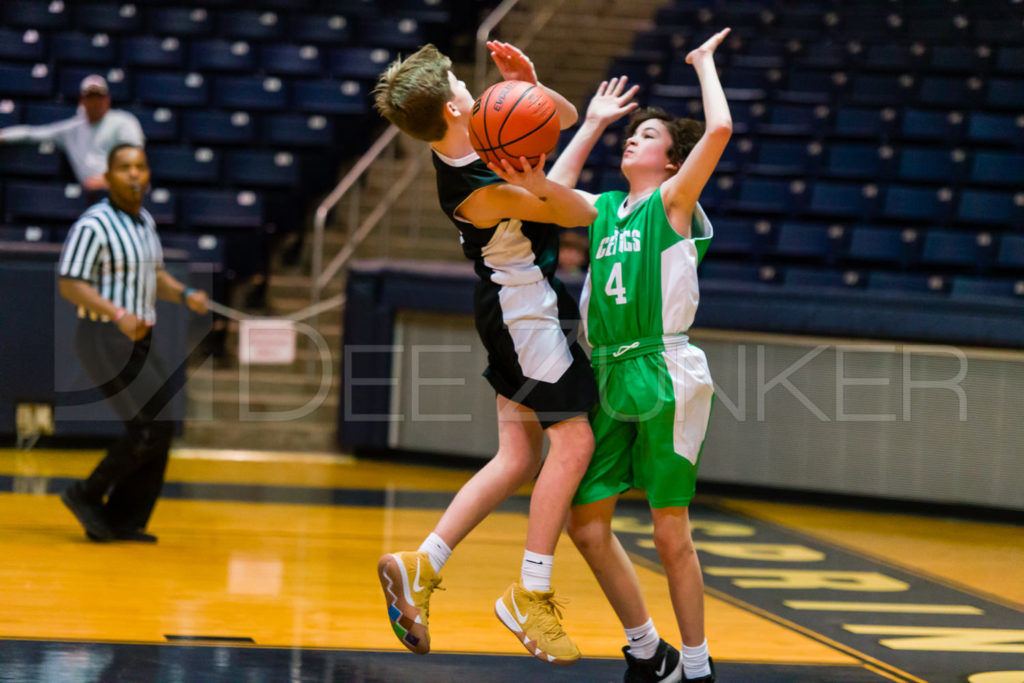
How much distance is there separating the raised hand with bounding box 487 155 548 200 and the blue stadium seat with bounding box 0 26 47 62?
30.2ft

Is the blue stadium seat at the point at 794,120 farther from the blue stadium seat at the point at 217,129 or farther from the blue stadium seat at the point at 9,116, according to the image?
the blue stadium seat at the point at 9,116

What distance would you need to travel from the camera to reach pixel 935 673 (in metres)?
4.17

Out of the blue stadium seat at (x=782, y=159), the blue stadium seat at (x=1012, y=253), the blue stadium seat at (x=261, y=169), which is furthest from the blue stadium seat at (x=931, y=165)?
the blue stadium seat at (x=261, y=169)

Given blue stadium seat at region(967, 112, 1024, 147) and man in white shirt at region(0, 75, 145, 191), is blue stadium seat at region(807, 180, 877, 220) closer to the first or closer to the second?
blue stadium seat at region(967, 112, 1024, 147)

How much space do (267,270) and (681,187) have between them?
22.2ft

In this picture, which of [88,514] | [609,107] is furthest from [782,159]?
[609,107]

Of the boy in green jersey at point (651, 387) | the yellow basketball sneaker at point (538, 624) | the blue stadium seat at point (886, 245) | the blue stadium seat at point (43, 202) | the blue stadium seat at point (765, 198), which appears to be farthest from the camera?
the blue stadium seat at point (43, 202)

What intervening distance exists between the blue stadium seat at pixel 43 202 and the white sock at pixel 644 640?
7.40 m

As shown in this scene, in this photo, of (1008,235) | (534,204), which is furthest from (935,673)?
(1008,235)

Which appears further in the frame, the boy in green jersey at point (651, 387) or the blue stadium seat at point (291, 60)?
the blue stadium seat at point (291, 60)

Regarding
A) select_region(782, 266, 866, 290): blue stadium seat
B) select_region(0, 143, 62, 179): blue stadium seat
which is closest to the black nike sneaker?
select_region(782, 266, 866, 290): blue stadium seat

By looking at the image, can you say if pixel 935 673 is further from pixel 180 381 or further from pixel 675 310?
pixel 180 381

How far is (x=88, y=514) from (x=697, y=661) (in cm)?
318

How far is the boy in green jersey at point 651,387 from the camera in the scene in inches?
145
